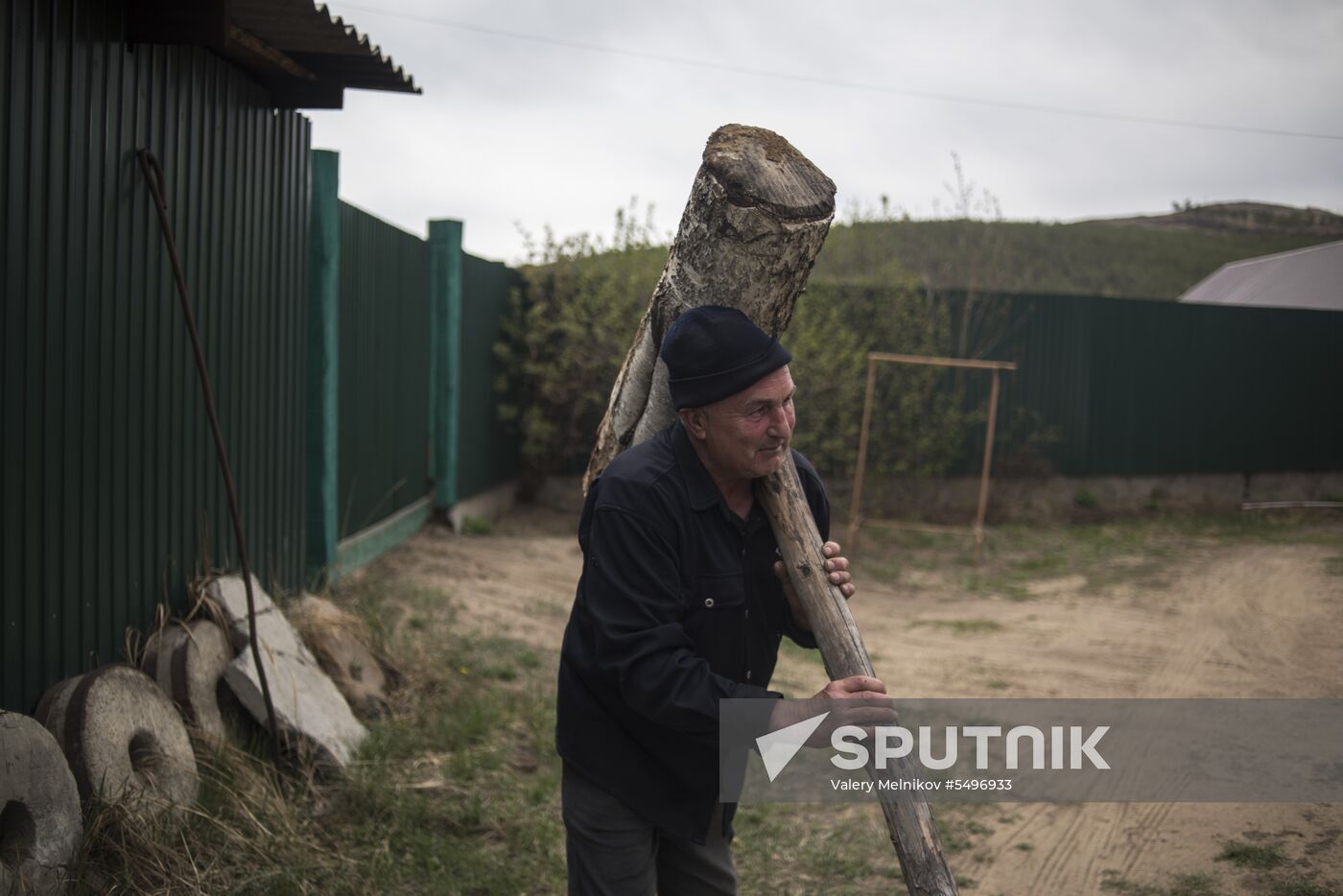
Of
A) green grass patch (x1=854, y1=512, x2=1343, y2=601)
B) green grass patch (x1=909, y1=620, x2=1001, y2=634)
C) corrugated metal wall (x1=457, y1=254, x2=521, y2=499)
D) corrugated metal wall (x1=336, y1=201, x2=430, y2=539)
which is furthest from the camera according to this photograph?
corrugated metal wall (x1=457, y1=254, x2=521, y2=499)

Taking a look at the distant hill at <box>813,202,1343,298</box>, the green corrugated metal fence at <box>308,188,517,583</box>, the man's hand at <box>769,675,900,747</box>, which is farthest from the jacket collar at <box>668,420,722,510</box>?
the distant hill at <box>813,202,1343,298</box>

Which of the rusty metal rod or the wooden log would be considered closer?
the wooden log

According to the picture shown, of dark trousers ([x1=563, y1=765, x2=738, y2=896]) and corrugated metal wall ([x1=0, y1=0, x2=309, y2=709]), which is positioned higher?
corrugated metal wall ([x1=0, y1=0, x2=309, y2=709])

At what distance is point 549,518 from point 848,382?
3478 mm

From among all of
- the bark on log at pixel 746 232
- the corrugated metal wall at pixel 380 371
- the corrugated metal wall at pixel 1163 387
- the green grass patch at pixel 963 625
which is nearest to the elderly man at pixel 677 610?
the bark on log at pixel 746 232

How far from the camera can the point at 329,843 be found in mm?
4191

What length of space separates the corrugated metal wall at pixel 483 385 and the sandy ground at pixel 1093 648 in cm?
65

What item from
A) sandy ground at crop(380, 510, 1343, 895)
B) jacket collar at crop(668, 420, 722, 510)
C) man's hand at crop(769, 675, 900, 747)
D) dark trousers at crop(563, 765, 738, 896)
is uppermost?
jacket collar at crop(668, 420, 722, 510)

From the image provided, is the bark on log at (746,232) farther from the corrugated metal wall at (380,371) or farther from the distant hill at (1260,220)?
the distant hill at (1260,220)

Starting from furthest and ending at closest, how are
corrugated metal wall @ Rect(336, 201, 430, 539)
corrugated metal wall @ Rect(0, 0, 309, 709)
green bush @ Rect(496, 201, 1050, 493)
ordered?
1. green bush @ Rect(496, 201, 1050, 493)
2. corrugated metal wall @ Rect(336, 201, 430, 539)
3. corrugated metal wall @ Rect(0, 0, 309, 709)

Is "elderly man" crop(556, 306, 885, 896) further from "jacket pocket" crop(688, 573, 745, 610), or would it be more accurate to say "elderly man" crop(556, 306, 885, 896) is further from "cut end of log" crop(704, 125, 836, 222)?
"cut end of log" crop(704, 125, 836, 222)

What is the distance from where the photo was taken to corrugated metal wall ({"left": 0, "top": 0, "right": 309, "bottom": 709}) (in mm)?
3715

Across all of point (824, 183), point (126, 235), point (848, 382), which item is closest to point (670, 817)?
point (824, 183)

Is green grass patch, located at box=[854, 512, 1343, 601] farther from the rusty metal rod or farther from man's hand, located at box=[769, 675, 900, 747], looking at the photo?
man's hand, located at box=[769, 675, 900, 747]
